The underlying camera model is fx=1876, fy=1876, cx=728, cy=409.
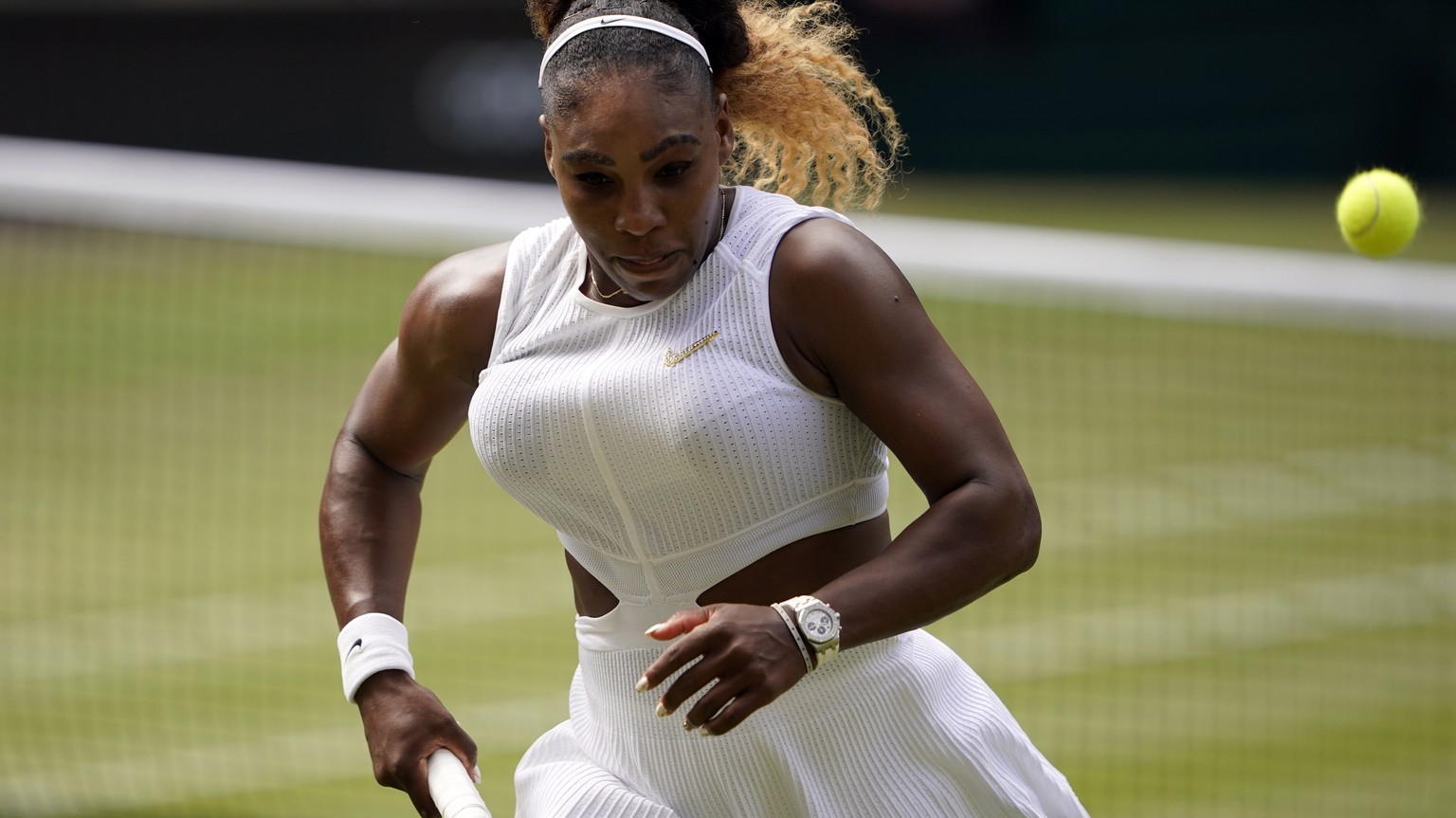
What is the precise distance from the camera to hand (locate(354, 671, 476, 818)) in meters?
2.91

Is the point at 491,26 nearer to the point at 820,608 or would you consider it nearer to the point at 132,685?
the point at 132,685

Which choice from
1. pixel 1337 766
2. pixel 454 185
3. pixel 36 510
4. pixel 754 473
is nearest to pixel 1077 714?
pixel 1337 766

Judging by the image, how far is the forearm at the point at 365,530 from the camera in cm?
321

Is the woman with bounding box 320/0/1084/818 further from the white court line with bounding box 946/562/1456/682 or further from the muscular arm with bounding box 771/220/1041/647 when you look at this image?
the white court line with bounding box 946/562/1456/682

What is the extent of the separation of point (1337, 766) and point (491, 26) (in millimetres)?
13818

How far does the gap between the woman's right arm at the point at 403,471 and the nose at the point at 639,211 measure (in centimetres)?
41

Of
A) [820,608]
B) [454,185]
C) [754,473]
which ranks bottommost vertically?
[820,608]

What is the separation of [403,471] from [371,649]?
0.42 m

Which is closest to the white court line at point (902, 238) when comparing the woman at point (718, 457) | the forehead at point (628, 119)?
the woman at point (718, 457)

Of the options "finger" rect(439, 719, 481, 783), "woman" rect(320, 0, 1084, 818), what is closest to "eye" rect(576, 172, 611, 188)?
"woman" rect(320, 0, 1084, 818)

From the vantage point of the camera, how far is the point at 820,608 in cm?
248

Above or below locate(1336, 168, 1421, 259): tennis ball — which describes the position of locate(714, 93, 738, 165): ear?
above

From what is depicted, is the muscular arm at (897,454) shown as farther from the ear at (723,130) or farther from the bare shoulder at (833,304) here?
the ear at (723,130)

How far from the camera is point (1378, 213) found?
372 cm
